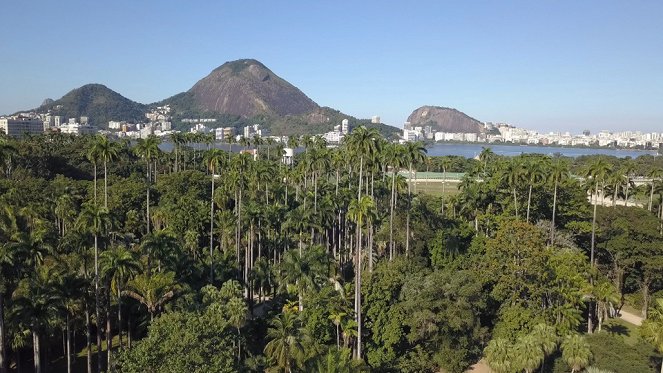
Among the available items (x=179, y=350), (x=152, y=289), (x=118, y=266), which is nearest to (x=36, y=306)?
(x=118, y=266)

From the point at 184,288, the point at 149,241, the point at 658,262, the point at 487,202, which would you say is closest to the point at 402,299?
the point at 184,288

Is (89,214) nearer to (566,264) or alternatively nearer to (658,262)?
(566,264)

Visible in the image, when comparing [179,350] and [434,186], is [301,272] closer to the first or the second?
[179,350]

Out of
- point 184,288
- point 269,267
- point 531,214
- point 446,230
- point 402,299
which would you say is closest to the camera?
point 184,288

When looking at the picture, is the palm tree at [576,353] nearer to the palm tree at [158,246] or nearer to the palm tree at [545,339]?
the palm tree at [545,339]

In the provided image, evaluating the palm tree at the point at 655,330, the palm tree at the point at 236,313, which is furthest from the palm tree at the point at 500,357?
the palm tree at the point at 236,313

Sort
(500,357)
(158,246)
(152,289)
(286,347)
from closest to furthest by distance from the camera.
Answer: (286,347) < (500,357) < (152,289) < (158,246)
